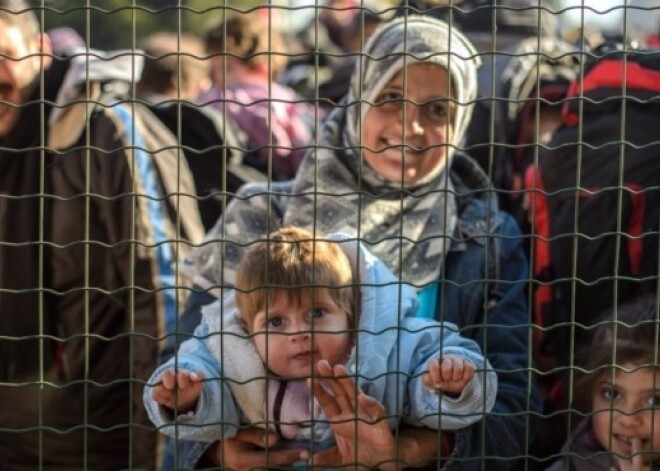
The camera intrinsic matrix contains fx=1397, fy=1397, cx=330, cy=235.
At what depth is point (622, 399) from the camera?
244 centimetres

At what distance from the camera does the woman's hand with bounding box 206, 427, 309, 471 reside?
226 cm

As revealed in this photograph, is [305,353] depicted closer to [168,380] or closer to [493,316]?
[168,380]

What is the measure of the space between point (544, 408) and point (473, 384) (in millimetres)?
567

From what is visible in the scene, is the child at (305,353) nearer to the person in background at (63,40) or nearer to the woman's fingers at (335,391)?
the woman's fingers at (335,391)

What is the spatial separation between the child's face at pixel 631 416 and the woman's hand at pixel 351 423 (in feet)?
1.20

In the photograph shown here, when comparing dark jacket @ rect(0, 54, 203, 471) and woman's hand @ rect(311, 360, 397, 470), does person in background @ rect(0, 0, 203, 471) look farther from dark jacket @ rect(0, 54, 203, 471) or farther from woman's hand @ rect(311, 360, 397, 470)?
woman's hand @ rect(311, 360, 397, 470)

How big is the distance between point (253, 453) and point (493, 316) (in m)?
0.49

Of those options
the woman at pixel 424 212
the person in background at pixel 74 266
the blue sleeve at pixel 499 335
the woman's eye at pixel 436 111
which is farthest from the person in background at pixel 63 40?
the blue sleeve at pixel 499 335

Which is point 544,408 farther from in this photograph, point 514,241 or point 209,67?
point 209,67

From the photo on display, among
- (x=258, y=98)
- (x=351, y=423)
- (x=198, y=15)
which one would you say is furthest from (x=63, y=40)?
(x=351, y=423)

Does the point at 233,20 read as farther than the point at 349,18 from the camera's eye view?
No

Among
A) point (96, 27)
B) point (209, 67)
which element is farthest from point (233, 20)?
point (96, 27)

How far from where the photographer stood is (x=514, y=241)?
98.7 inches

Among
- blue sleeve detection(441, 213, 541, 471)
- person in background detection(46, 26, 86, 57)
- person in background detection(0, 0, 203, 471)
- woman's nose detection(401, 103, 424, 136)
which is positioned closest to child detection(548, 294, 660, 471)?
blue sleeve detection(441, 213, 541, 471)
